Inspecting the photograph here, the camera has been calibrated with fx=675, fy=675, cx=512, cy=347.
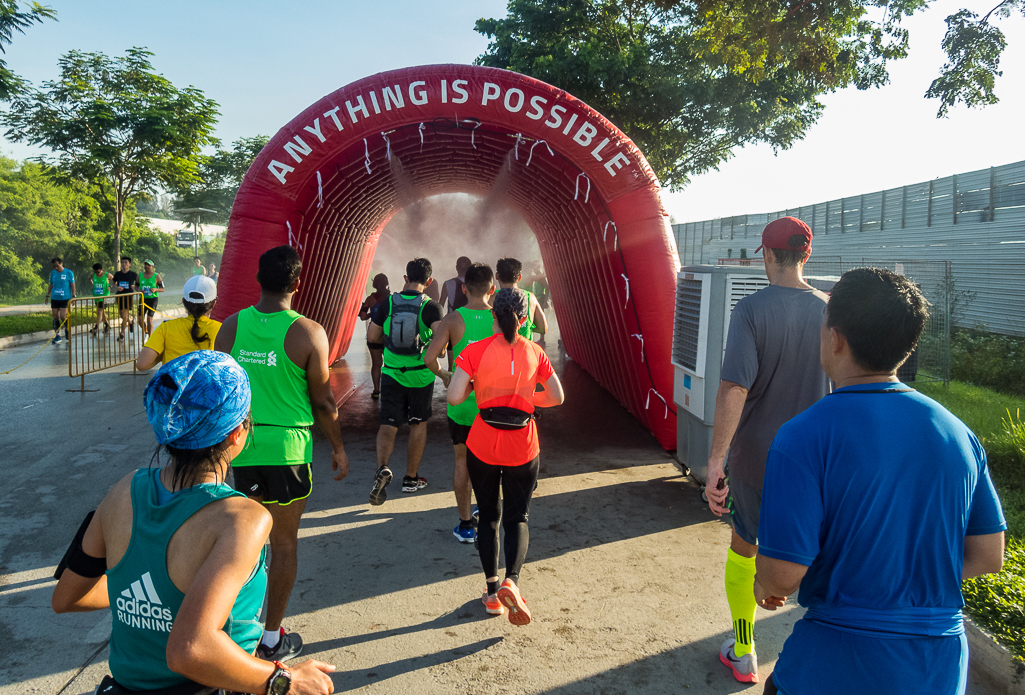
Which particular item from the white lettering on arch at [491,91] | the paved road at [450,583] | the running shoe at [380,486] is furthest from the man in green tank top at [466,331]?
the white lettering on arch at [491,91]

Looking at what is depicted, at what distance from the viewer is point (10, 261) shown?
2773 cm

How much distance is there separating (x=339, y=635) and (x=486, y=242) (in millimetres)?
20216

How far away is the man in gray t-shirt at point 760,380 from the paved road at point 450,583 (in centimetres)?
76

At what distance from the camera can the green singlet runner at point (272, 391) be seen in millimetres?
3182

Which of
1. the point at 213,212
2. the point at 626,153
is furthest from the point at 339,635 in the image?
the point at 213,212

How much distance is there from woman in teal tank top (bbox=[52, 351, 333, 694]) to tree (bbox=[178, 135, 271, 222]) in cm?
3894

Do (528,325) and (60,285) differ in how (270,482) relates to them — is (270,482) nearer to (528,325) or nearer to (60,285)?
(528,325)

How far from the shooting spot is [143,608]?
1476mm

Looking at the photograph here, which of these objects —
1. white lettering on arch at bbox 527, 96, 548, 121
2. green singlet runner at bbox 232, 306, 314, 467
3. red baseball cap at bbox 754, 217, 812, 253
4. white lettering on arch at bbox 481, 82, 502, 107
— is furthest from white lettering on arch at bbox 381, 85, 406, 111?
red baseball cap at bbox 754, 217, 812, 253

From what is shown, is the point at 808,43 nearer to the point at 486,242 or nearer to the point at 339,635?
the point at 339,635

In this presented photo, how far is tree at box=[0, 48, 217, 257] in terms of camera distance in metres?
18.9

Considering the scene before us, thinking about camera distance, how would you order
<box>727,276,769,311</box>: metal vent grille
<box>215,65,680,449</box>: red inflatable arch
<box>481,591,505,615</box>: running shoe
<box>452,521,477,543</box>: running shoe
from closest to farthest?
<box>481,591,505,615</box>: running shoe, <box>452,521,477,543</box>: running shoe, <box>727,276,769,311</box>: metal vent grille, <box>215,65,680,449</box>: red inflatable arch

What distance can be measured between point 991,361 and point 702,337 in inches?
291

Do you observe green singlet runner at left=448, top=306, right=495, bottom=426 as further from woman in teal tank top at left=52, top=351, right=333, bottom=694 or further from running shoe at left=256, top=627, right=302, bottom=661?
woman in teal tank top at left=52, top=351, right=333, bottom=694
